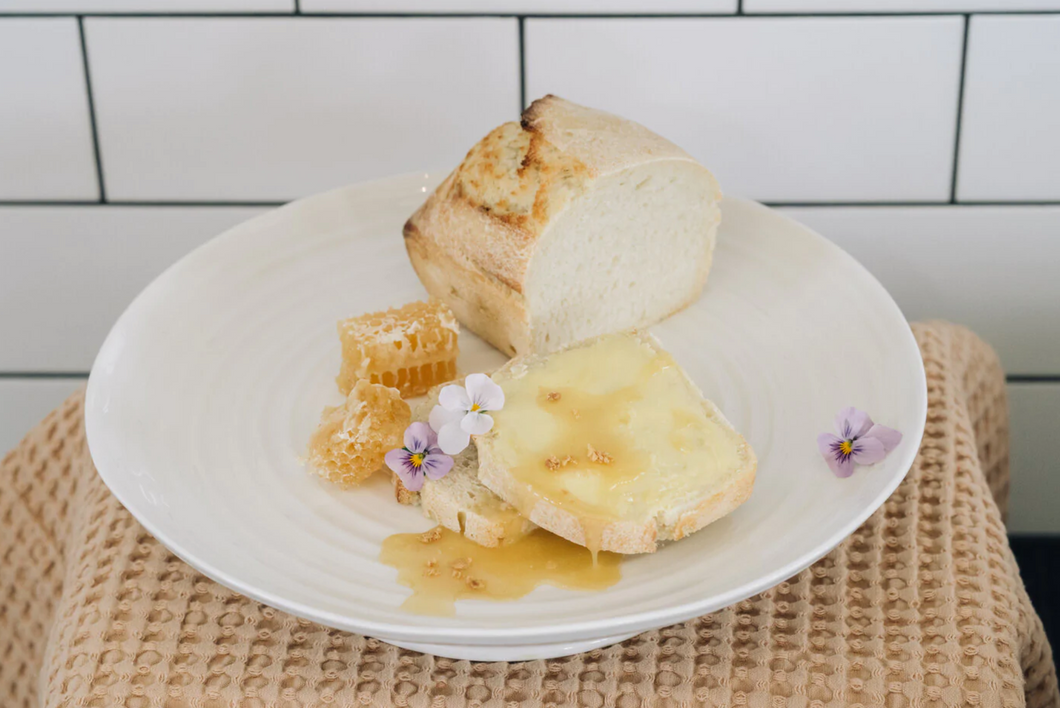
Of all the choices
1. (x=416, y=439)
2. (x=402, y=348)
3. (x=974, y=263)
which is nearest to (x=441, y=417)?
(x=416, y=439)

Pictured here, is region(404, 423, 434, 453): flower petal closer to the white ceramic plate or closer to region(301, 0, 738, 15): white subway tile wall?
the white ceramic plate

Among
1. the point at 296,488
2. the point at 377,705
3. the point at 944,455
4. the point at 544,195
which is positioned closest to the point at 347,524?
the point at 296,488

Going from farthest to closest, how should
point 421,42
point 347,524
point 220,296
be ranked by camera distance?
point 421,42
point 220,296
point 347,524

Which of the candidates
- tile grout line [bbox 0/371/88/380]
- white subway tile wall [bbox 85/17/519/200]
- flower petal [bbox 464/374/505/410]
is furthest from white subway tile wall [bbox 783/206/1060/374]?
tile grout line [bbox 0/371/88/380]

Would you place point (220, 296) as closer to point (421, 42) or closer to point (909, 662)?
point (421, 42)

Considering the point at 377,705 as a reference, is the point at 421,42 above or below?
above

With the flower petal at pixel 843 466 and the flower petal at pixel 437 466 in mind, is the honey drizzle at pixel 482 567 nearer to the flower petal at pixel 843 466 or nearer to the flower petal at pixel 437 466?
the flower petal at pixel 437 466
